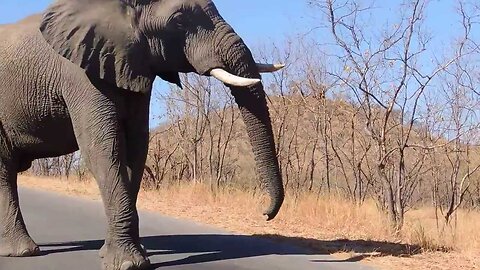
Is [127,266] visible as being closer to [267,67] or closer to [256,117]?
[256,117]

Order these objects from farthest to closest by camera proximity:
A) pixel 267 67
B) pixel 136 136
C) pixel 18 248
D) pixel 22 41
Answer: pixel 18 248
pixel 22 41
pixel 136 136
pixel 267 67

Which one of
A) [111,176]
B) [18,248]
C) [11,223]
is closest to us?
[111,176]

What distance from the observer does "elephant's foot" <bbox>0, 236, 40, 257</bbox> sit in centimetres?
902

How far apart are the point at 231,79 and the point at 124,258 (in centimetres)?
221

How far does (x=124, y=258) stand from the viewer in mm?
7836

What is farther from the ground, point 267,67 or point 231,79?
point 267,67

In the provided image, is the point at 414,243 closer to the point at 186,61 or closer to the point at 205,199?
the point at 186,61

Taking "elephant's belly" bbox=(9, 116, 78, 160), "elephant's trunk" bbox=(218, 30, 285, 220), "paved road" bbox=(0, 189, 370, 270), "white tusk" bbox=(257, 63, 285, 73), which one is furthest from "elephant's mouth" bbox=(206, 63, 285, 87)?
"paved road" bbox=(0, 189, 370, 270)

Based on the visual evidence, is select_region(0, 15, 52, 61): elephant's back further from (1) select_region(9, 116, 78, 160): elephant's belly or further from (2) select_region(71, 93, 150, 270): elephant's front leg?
(2) select_region(71, 93, 150, 270): elephant's front leg

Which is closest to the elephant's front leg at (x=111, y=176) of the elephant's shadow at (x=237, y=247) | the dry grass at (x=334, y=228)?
the elephant's shadow at (x=237, y=247)

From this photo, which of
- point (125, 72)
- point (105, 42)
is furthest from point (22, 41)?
point (125, 72)

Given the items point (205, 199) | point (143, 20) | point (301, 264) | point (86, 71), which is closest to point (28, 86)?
point (86, 71)

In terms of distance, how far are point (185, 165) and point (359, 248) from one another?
14.6 meters

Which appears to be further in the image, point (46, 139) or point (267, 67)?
point (46, 139)
